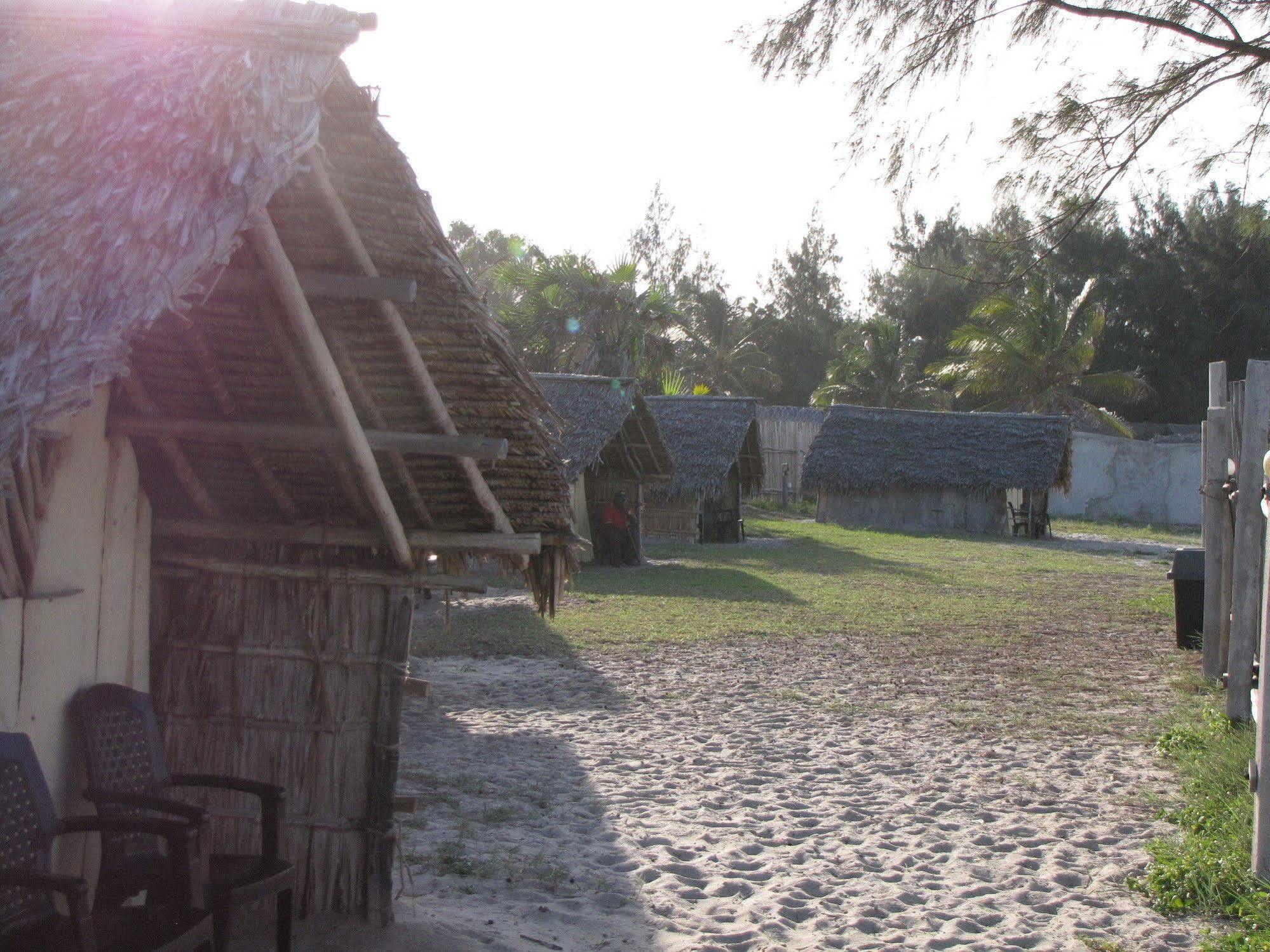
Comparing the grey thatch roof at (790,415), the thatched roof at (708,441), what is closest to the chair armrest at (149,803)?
the thatched roof at (708,441)

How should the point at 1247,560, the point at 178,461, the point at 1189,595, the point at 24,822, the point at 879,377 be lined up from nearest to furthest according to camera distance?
the point at 24,822 → the point at 178,461 → the point at 1247,560 → the point at 1189,595 → the point at 879,377

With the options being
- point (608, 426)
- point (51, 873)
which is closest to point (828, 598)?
point (608, 426)

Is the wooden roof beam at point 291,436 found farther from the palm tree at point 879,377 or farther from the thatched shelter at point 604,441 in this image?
the palm tree at point 879,377

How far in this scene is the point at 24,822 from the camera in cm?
308

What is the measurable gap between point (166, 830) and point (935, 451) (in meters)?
26.5

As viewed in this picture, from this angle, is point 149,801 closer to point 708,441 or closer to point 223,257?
point 223,257

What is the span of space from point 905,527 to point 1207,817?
74.9ft

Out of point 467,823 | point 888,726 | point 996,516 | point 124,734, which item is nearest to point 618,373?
point 996,516

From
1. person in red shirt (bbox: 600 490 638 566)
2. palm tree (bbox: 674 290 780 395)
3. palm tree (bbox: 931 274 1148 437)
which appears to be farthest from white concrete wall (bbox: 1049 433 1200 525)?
person in red shirt (bbox: 600 490 638 566)

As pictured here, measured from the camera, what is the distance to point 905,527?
27891 millimetres

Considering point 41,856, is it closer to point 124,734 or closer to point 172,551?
point 124,734

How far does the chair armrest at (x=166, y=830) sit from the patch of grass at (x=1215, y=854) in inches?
136

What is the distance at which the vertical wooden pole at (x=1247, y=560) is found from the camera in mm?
6449

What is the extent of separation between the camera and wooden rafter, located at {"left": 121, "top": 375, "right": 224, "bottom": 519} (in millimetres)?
3946
